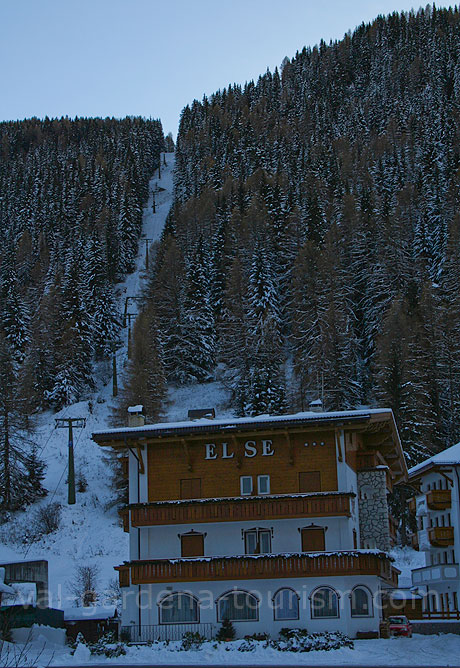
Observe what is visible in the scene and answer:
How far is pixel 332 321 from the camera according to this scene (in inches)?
3310

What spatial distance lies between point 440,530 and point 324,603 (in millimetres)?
16595

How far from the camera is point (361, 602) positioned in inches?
1412

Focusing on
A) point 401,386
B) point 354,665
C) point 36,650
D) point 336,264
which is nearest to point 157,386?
point 401,386

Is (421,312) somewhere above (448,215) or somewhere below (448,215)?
below

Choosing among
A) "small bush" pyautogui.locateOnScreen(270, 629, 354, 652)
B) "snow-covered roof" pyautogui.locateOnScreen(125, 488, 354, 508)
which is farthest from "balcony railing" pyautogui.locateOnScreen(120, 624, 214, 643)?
"snow-covered roof" pyautogui.locateOnScreen(125, 488, 354, 508)

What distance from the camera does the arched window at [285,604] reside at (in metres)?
35.9

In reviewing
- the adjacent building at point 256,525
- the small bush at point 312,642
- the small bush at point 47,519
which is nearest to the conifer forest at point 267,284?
the small bush at point 47,519

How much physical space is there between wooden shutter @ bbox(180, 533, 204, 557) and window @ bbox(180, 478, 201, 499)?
1.71m

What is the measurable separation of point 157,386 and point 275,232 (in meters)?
47.0

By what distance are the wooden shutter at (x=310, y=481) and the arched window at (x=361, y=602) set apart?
4592mm

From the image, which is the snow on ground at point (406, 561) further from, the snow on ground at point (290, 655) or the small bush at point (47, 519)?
the small bush at point (47, 519)

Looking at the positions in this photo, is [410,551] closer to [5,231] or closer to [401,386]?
[401,386]

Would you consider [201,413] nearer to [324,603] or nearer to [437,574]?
[324,603]

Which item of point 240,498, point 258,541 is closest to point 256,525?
point 258,541
